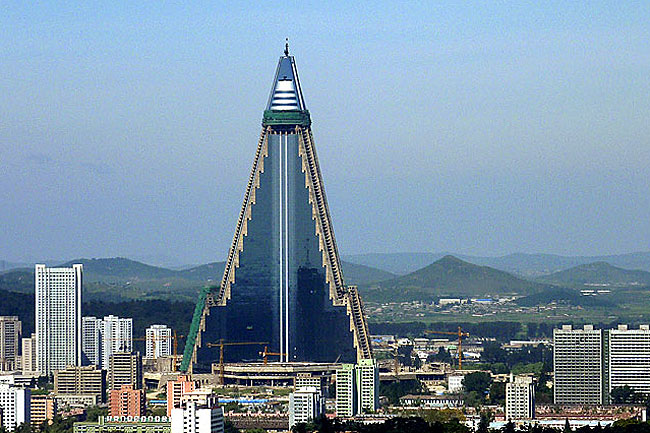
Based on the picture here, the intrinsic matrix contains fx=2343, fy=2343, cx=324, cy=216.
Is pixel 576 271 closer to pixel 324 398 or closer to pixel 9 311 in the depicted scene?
pixel 9 311

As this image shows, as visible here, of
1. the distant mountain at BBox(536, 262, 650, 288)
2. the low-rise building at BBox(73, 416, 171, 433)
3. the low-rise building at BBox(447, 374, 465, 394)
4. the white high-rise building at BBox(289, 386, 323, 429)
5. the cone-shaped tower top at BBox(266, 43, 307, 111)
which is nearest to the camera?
the low-rise building at BBox(73, 416, 171, 433)

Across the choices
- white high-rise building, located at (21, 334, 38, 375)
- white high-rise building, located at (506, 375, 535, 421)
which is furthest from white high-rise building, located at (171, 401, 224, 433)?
white high-rise building, located at (21, 334, 38, 375)

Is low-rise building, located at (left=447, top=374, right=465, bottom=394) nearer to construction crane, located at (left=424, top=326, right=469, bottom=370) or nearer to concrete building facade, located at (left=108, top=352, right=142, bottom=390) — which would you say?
construction crane, located at (left=424, top=326, right=469, bottom=370)

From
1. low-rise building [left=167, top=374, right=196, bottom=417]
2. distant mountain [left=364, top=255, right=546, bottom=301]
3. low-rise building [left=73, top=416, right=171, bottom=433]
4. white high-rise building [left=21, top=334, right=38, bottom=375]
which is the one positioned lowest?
low-rise building [left=73, top=416, right=171, bottom=433]

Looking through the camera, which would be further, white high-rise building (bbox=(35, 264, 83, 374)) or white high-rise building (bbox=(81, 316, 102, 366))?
white high-rise building (bbox=(81, 316, 102, 366))

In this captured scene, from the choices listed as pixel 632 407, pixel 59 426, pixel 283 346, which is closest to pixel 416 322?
pixel 283 346

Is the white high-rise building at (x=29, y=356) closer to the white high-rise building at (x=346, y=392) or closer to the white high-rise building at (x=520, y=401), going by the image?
the white high-rise building at (x=346, y=392)
